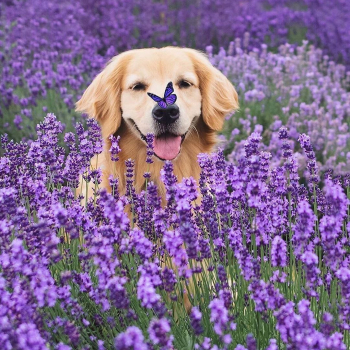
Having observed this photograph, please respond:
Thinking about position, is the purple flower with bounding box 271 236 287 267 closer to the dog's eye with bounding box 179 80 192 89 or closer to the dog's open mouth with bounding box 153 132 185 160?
the dog's open mouth with bounding box 153 132 185 160

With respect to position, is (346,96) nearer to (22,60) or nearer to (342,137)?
(342,137)

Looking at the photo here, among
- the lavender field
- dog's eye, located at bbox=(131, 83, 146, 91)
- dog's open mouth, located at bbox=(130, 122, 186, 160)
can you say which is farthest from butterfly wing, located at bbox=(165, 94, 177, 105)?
the lavender field

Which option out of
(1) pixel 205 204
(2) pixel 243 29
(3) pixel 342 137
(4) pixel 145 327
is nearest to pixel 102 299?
(4) pixel 145 327

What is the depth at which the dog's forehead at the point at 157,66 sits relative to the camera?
3.23m

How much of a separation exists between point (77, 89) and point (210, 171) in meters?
3.17

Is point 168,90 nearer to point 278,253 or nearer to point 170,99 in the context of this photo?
point 170,99

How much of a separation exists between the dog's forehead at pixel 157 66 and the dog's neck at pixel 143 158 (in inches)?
11.5

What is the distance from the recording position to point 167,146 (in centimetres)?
314

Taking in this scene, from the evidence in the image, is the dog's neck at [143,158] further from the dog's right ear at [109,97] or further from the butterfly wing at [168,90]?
the butterfly wing at [168,90]

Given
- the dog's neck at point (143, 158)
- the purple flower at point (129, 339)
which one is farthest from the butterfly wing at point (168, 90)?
the purple flower at point (129, 339)

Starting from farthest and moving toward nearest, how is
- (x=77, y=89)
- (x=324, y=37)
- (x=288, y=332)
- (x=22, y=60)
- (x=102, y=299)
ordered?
(x=324, y=37) → (x=22, y=60) → (x=77, y=89) → (x=102, y=299) → (x=288, y=332)

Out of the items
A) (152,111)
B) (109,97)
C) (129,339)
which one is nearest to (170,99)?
(152,111)

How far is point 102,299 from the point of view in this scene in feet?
5.97

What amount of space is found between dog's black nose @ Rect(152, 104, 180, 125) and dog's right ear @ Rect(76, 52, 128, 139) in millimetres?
392
